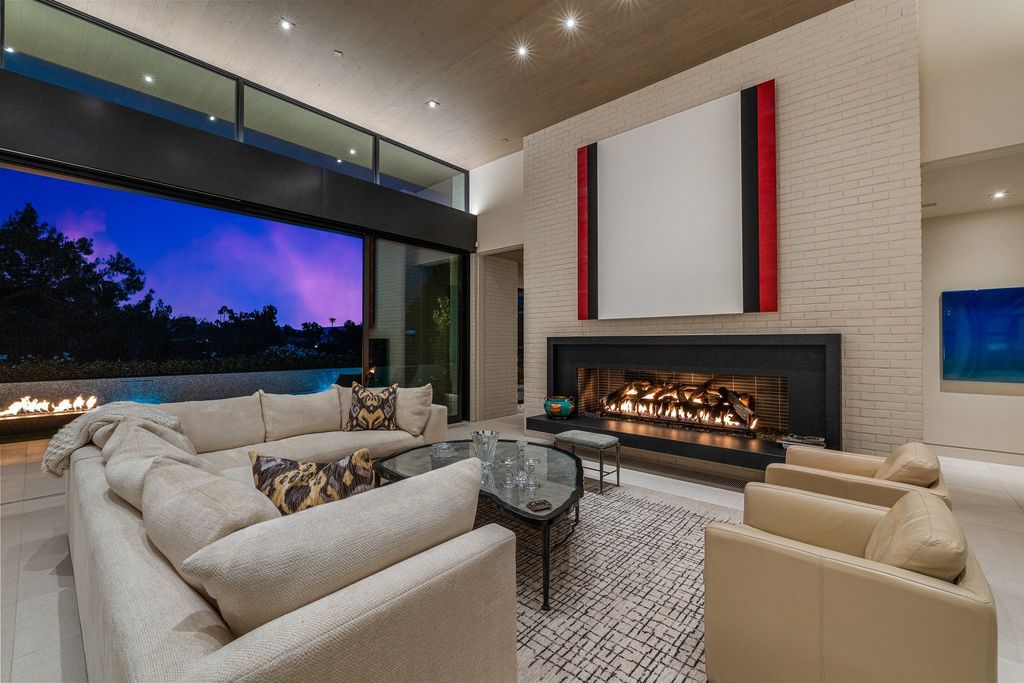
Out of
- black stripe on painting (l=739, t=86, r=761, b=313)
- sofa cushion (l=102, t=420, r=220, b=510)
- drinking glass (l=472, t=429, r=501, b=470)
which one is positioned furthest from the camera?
black stripe on painting (l=739, t=86, r=761, b=313)

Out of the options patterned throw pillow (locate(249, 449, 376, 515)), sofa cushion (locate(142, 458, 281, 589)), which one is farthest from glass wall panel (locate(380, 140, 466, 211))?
sofa cushion (locate(142, 458, 281, 589))

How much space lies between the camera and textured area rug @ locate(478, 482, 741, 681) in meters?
1.52

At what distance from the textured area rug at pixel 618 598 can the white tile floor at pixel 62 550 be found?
81cm

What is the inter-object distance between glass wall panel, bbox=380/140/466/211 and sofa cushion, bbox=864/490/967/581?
5.48 m

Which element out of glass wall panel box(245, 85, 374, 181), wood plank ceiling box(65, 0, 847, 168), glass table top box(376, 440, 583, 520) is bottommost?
glass table top box(376, 440, 583, 520)

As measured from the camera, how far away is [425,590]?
99 centimetres

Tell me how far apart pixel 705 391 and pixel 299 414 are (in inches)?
144

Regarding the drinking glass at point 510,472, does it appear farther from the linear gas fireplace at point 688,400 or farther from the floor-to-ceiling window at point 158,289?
the floor-to-ceiling window at point 158,289

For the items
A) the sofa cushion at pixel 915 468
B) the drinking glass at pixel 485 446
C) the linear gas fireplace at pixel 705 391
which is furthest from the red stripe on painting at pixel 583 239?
the sofa cushion at pixel 915 468

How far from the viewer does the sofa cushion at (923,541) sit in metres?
1.07

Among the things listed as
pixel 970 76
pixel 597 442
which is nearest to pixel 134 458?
pixel 597 442

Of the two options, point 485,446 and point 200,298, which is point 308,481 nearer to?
point 485,446

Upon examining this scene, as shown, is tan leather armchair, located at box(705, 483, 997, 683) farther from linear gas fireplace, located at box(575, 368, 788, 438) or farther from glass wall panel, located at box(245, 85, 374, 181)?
glass wall panel, located at box(245, 85, 374, 181)

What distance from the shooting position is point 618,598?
6.23 ft
